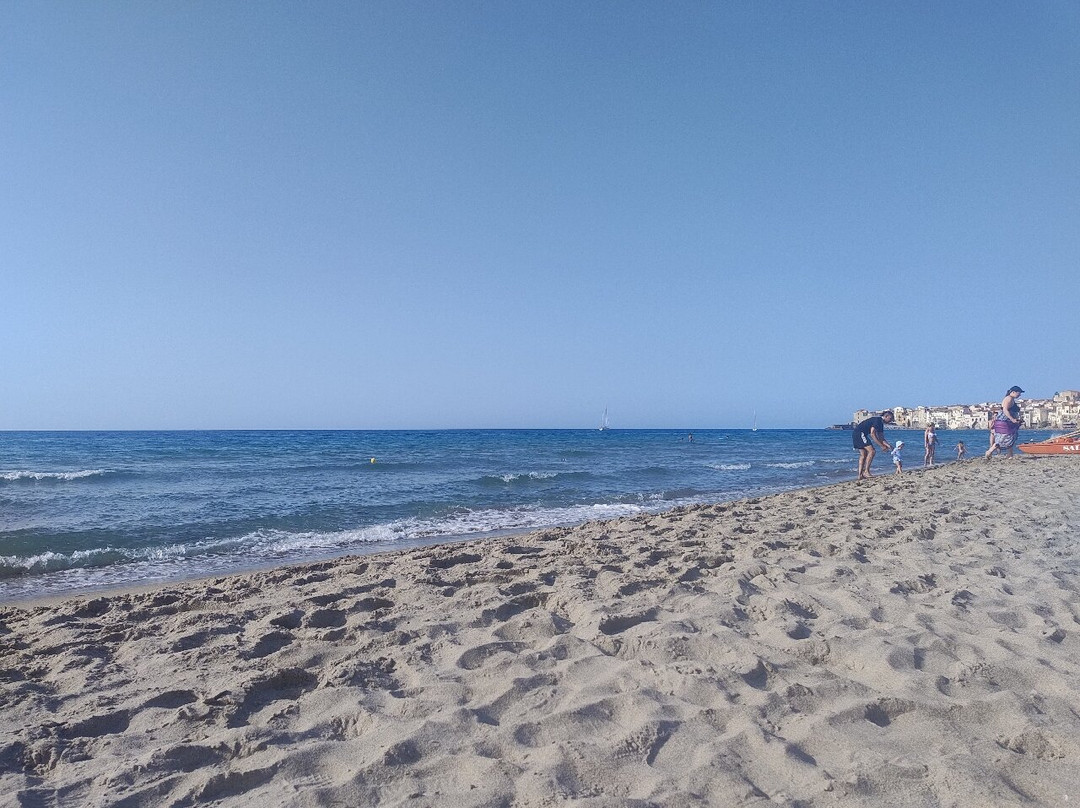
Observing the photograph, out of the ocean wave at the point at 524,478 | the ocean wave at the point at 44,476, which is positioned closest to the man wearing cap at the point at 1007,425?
the ocean wave at the point at 524,478

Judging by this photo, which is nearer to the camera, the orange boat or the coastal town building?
the orange boat

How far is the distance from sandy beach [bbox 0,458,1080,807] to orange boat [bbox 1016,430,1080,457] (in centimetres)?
1854

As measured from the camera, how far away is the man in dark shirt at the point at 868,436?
1391 cm

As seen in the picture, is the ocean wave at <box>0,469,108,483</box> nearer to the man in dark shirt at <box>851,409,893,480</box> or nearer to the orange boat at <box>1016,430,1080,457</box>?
the man in dark shirt at <box>851,409,893,480</box>

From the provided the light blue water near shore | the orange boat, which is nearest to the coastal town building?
the orange boat

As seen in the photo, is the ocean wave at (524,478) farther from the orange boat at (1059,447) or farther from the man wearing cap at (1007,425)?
the orange boat at (1059,447)

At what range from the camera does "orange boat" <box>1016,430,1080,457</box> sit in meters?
19.3

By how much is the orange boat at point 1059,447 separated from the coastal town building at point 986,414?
4619 centimetres

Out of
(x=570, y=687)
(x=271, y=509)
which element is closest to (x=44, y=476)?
(x=271, y=509)

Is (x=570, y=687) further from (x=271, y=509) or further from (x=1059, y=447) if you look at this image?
(x=1059, y=447)

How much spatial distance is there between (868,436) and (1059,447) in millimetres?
10231

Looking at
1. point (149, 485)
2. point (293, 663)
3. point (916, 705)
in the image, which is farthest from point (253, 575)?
point (149, 485)

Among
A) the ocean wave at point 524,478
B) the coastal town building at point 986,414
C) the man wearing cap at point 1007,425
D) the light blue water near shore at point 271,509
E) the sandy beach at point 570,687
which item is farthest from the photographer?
the coastal town building at point 986,414

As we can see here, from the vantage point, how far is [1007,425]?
56.2 feet
